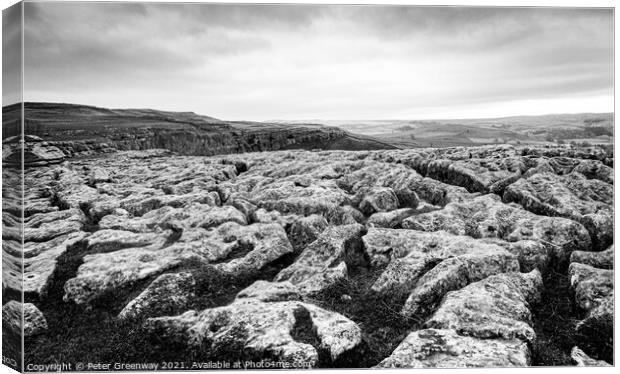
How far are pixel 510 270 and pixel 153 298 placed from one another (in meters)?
11.3

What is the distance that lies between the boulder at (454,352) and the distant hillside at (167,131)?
29.6 feet

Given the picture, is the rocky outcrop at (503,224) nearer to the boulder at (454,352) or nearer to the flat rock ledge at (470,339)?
the flat rock ledge at (470,339)

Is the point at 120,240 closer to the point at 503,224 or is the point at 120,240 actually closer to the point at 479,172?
the point at 503,224

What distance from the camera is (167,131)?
1917 centimetres

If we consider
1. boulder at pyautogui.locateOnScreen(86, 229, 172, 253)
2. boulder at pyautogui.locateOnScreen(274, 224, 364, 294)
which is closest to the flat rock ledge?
boulder at pyautogui.locateOnScreen(274, 224, 364, 294)

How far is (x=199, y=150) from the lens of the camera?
2020 cm

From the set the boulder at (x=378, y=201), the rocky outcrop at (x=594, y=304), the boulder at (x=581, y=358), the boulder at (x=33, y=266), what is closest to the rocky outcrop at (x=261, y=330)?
the boulder at (x=33, y=266)

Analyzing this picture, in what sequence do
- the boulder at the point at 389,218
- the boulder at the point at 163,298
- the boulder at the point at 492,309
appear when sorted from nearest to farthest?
the boulder at the point at 492,309, the boulder at the point at 163,298, the boulder at the point at 389,218

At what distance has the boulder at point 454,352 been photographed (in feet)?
44.2

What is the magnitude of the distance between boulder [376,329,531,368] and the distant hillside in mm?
9020

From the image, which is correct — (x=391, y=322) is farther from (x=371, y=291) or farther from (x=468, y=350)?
(x=468, y=350)

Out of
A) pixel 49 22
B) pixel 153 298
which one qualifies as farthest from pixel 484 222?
pixel 49 22

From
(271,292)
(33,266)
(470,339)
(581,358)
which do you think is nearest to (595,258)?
(581,358)

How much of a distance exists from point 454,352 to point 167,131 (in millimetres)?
13270
